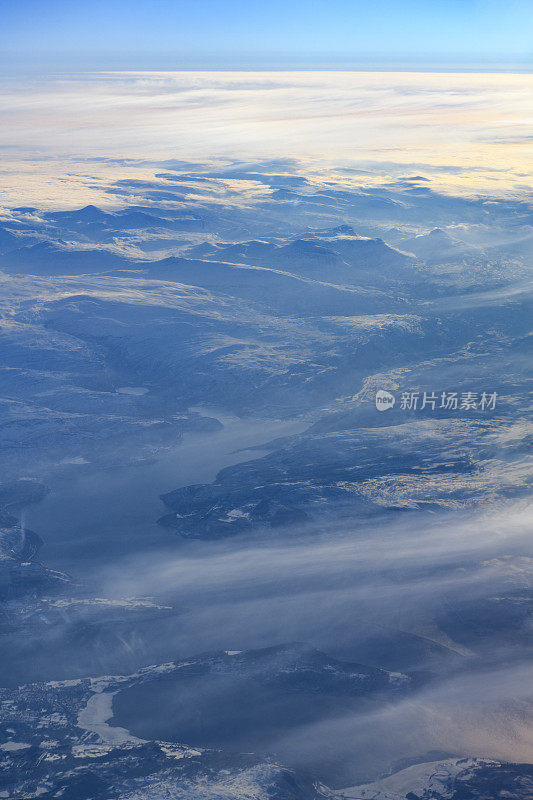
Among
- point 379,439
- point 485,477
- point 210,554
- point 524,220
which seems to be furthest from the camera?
point 524,220

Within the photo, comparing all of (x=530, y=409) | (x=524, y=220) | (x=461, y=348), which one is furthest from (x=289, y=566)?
(x=524, y=220)

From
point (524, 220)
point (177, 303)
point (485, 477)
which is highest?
point (524, 220)

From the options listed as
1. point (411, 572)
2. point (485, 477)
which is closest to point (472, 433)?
point (485, 477)

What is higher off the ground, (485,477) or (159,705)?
(485,477)

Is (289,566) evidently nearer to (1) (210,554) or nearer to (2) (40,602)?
(1) (210,554)

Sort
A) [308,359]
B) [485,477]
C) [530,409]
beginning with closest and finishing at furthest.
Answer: [485,477] → [530,409] → [308,359]

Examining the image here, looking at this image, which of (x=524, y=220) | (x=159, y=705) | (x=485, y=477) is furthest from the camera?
(x=524, y=220)

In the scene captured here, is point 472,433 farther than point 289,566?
Yes

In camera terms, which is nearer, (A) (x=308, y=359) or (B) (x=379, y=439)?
(B) (x=379, y=439)

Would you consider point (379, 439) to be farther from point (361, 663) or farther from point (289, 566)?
point (361, 663)
